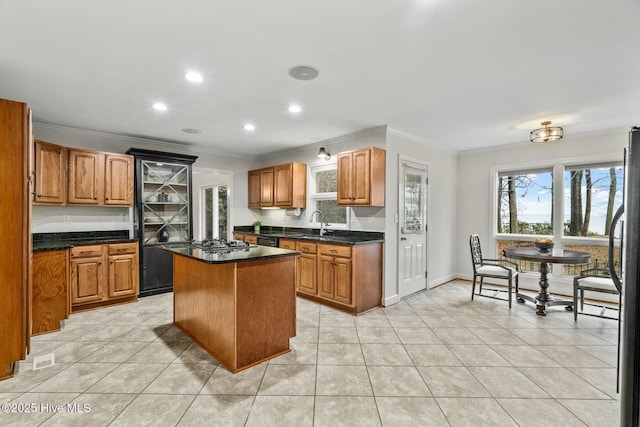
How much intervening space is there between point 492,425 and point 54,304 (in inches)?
169

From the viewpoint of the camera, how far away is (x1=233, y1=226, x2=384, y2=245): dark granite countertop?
4107 mm

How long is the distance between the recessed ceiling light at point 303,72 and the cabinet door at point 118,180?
10.7 ft

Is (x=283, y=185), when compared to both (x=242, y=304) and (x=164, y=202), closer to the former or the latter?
(x=164, y=202)

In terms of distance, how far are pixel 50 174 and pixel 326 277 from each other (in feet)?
12.7

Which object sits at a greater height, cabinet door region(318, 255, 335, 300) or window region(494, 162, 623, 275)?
window region(494, 162, 623, 275)

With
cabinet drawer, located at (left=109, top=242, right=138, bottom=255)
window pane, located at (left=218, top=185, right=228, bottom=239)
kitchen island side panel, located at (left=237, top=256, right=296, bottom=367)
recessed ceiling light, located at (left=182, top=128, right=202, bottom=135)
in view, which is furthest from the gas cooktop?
window pane, located at (left=218, top=185, right=228, bottom=239)

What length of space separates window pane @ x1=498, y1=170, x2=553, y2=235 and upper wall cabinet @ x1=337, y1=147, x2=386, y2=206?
9.19 feet

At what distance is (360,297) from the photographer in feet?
12.6

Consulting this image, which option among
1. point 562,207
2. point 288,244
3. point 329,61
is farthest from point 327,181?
point 562,207

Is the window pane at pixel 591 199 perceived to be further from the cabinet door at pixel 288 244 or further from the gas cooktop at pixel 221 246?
the gas cooktop at pixel 221 246

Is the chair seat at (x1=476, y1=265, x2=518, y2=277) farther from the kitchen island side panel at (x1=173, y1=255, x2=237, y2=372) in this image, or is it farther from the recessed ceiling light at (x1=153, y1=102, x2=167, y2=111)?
the recessed ceiling light at (x1=153, y1=102, x2=167, y2=111)

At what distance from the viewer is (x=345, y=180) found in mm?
4355

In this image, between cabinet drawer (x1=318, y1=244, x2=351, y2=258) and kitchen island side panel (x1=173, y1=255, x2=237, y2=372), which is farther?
cabinet drawer (x1=318, y1=244, x2=351, y2=258)

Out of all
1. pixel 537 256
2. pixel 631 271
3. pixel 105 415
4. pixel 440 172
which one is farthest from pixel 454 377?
pixel 440 172
